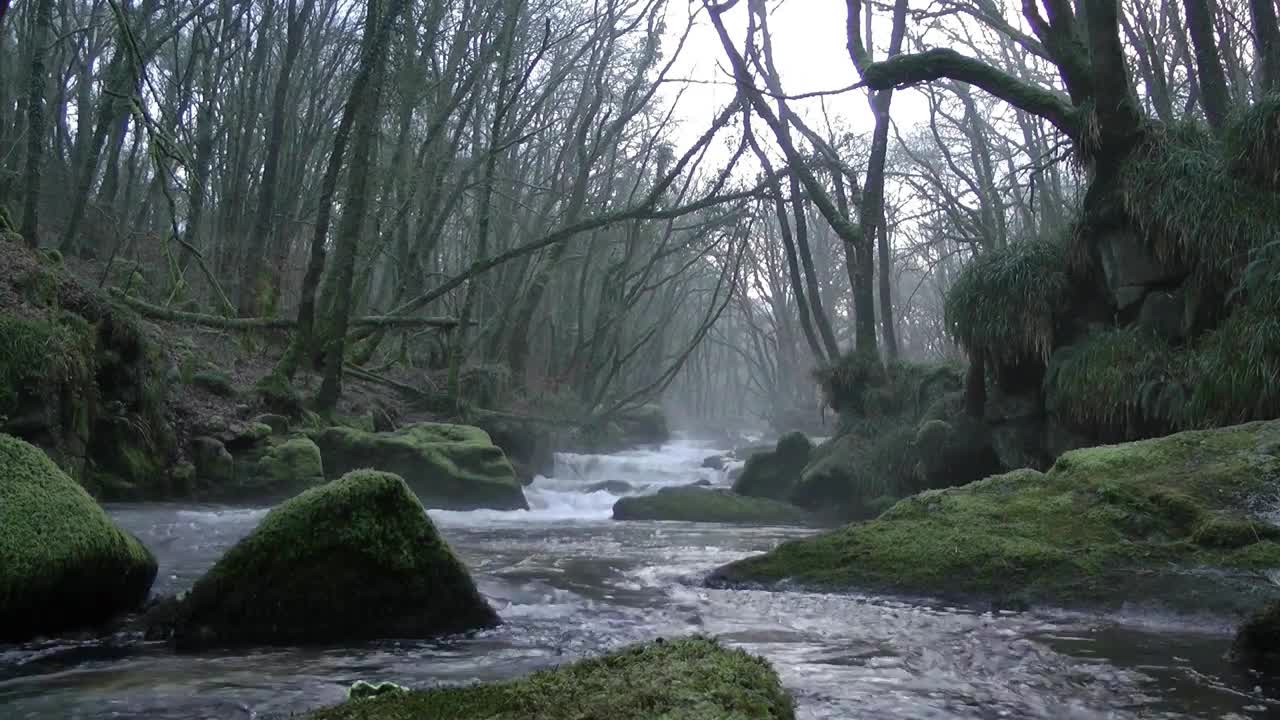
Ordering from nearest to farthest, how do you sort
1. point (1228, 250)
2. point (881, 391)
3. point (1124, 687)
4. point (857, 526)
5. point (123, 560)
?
point (1124, 687), point (123, 560), point (857, 526), point (1228, 250), point (881, 391)

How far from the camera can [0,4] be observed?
12.4 ft

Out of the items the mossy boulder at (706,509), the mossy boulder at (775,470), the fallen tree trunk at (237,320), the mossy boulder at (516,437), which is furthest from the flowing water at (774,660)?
the mossy boulder at (516,437)

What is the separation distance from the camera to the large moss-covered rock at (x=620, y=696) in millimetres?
2254

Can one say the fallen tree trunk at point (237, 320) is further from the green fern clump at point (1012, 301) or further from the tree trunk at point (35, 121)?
the green fern clump at point (1012, 301)

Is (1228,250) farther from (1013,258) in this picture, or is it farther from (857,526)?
(857,526)

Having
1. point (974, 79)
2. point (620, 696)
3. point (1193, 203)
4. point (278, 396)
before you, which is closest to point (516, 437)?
point (278, 396)

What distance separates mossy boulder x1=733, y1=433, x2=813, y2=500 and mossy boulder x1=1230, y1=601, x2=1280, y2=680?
419 inches

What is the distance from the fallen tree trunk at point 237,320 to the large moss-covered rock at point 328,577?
26.9 ft

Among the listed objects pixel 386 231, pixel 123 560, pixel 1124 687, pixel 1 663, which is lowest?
pixel 1124 687

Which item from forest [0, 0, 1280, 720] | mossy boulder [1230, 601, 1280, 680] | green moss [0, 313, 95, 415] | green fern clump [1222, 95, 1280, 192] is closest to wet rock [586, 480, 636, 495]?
forest [0, 0, 1280, 720]

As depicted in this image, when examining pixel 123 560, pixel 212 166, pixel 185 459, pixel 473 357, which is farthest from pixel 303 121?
pixel 123 560

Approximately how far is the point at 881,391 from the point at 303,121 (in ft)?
37.6

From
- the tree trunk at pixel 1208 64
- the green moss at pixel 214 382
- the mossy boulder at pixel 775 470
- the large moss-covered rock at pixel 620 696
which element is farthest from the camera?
the mossy boulder at pixel 775 470

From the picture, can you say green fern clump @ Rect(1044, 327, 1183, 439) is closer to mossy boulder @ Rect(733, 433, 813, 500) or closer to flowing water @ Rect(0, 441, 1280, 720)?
mossy boulder @ Rect(733, 433, 813, 500)
